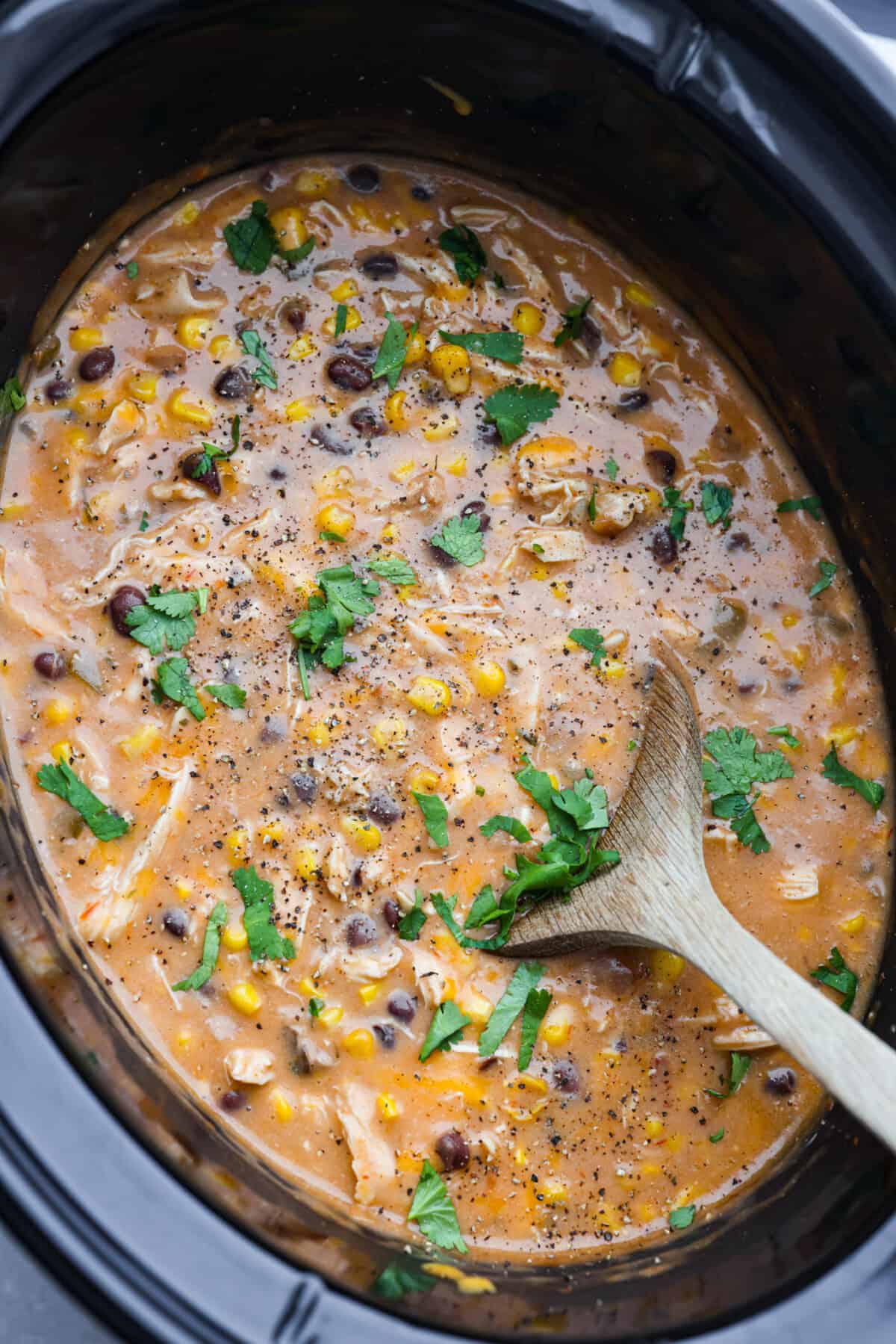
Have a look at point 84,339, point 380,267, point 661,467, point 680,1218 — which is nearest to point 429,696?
point 661,467

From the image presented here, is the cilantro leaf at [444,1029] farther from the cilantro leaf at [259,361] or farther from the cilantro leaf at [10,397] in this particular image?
the cilantro leaf at [10,397]

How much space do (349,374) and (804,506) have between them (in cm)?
155

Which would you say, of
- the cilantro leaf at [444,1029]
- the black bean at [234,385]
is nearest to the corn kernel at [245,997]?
the cilantro leaf at [444,1029]

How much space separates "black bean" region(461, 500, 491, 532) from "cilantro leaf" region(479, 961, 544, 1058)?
1.33 meters

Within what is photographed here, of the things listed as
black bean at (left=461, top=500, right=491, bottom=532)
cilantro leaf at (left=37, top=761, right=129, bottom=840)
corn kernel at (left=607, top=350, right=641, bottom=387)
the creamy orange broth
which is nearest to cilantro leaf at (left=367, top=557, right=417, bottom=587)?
the creamy orange broth

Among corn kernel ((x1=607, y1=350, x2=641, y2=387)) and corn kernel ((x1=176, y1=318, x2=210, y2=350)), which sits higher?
corn kernel ((x1=176, y1=318, x2=210, y2=350))

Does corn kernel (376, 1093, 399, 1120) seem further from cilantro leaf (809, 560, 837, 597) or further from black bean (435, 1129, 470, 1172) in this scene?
cilantro leaf (809, 560, 837, 597)

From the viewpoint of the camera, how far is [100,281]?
3877 millimetres

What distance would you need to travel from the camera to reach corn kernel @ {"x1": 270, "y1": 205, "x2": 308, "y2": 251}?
3.96 meters

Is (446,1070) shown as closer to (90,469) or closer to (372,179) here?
(90,469)

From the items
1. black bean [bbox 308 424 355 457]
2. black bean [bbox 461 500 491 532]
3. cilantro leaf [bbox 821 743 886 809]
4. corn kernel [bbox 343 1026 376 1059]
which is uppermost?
black bean [bbox 308 424 355 457]

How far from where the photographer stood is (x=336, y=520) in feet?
12.3

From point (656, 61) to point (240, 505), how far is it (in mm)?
1722

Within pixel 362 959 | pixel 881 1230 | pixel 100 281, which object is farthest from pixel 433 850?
pixel 100 281
